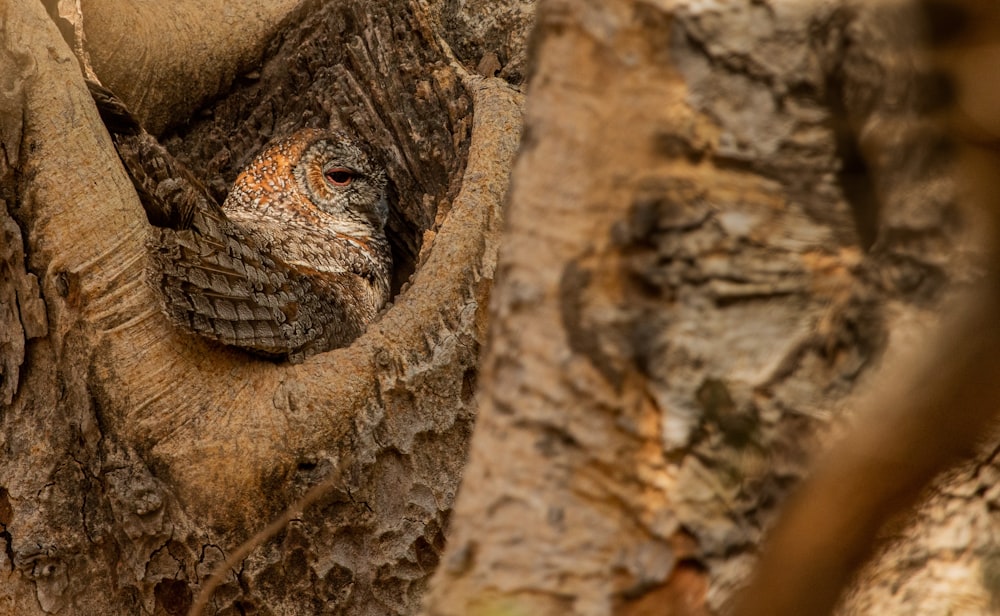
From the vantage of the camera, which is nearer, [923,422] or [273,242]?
[923,422]

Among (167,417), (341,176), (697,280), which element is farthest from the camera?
(341,176)

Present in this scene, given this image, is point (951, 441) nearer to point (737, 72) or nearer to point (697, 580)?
point (697, 580)

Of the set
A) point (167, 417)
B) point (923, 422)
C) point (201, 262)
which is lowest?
point (167, 417)

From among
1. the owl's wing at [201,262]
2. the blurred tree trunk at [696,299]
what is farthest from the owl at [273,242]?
the blurred tree trunk at [696,299]

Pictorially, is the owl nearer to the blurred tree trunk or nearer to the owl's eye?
the owl's eye

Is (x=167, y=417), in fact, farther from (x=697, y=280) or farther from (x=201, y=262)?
(x=697, y=280)

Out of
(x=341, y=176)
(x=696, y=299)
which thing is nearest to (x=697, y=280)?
(x=696, y=299)

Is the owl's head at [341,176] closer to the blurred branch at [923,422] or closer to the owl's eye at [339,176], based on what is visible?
the owl's eye at [339,176]

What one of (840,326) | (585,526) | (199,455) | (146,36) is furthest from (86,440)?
(146,36)

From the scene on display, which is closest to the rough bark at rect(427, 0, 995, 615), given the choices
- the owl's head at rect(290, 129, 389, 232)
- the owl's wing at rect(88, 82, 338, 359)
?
the owl's wing at rect(88, 82, 338, 359)
